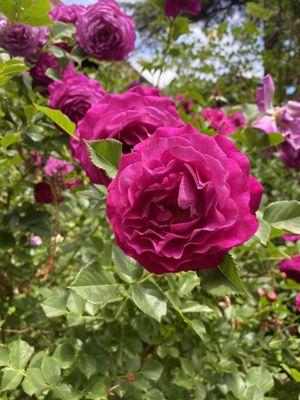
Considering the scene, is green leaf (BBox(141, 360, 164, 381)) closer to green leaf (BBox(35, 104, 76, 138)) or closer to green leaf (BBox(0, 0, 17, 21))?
green leaf (BBox(35, 104, 76, 138))

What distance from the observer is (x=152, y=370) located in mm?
814

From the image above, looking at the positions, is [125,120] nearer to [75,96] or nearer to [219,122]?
[75,96]

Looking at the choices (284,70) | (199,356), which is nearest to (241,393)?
(199,356)

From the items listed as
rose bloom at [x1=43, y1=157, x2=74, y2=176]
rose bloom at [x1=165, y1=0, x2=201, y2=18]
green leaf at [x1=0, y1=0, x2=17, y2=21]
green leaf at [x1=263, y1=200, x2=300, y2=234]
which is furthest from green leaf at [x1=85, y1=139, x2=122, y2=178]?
rose bloom at [x1=43, y1=157, x2=74, y2=176]

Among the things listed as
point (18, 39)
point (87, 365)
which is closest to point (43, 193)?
point (18, 39)

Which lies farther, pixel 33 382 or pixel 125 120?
pixel 33 382

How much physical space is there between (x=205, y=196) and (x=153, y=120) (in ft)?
0.50

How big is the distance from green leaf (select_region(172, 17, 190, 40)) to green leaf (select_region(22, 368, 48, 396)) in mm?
807

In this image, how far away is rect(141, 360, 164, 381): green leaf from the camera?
0.80 meters

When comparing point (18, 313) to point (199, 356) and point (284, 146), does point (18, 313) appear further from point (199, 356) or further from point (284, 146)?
point (284, 146)

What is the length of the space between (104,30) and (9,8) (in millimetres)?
271

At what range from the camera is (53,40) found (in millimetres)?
969

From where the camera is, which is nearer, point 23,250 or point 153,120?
point 153,120

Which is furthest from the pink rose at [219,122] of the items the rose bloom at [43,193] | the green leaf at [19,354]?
the green leaf at [19,354]
